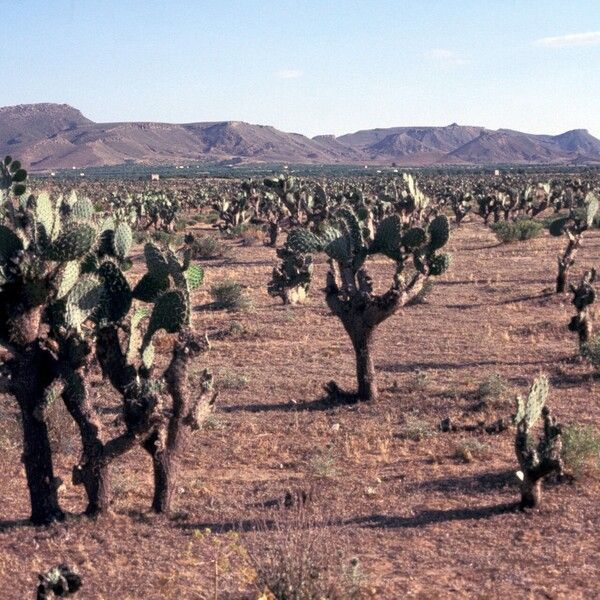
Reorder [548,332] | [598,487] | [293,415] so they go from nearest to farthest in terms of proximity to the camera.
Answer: [598,487] → [293,415] → [548,332]

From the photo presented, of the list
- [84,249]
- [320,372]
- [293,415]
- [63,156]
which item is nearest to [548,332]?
[320,372]

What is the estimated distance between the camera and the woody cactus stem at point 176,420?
7.04 metres

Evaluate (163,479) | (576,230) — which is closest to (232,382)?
(163,479)

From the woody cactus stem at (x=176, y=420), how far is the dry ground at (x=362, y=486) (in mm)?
299

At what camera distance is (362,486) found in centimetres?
819

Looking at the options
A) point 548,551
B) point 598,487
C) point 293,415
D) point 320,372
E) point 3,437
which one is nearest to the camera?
point 548,551

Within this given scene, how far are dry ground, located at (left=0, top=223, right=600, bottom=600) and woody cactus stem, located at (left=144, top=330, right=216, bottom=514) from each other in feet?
0.98

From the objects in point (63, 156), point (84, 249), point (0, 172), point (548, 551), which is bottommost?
point (548, 551)

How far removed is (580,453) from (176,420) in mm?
3960

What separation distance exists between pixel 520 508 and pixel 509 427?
2.48m

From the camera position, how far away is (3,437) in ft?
31.7

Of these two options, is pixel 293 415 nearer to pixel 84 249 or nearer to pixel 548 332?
pixel 84 249

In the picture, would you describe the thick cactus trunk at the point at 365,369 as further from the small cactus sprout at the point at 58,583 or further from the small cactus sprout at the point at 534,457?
the small cactus sprout at the point at 58,583

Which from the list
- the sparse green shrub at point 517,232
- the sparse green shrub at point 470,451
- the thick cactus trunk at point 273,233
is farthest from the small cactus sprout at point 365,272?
the thick cactus trunk at point 273,233
